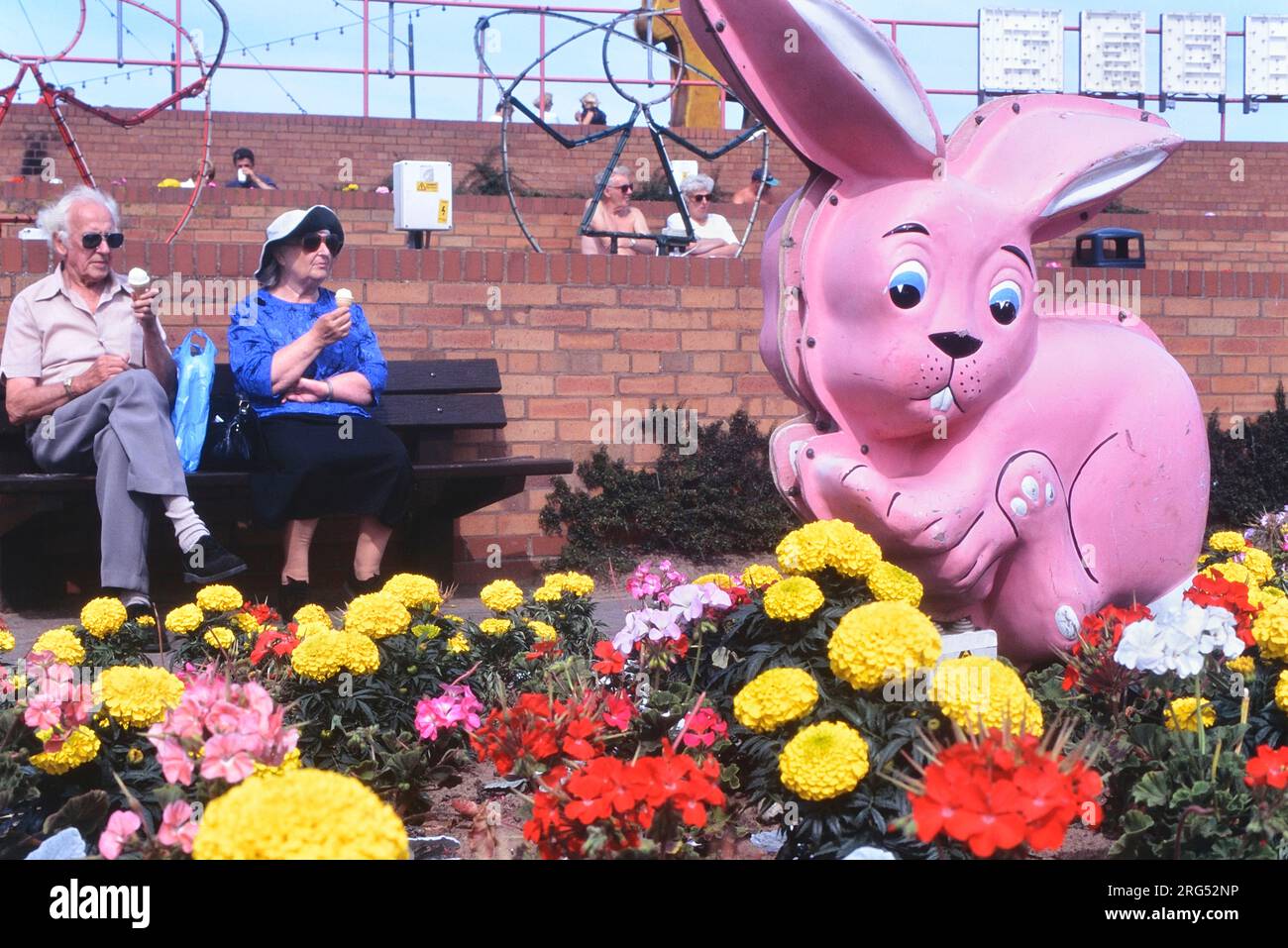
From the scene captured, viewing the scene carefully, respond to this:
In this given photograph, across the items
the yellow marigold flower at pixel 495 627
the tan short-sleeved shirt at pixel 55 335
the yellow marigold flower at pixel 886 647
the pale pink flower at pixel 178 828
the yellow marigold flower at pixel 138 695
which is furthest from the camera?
the tan short-sleeved shirt at pixel 55 335

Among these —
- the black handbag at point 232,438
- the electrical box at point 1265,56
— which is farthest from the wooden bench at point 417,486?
the electrical box at point 1265,56

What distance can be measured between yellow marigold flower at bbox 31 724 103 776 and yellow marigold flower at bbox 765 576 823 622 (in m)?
1.22

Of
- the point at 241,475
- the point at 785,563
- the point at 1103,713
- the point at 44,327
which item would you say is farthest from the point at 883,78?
the point at 44,327

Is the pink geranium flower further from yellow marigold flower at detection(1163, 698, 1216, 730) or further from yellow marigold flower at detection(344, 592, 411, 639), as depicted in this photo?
yellow marigold flower at detection(1163, 698, 1216, 730)

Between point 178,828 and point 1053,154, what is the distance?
8.14 ft

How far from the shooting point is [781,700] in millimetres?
2225

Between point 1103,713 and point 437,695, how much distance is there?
1411mm

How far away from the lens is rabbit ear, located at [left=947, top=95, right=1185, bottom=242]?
318 centimetres

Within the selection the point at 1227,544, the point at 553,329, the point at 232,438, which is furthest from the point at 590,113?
the point at 1227,544

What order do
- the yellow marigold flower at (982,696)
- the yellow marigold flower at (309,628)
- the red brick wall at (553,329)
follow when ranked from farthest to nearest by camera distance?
the red brick wall at (553,329) → the yellow marigold flower at (309,628) → the yellow marigold flower at (982,696)

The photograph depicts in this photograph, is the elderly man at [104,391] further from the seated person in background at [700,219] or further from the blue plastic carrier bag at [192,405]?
the seated person in background at [700,219]

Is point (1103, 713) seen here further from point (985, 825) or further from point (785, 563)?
point (985, 825)

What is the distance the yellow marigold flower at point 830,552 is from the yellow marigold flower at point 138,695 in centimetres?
116

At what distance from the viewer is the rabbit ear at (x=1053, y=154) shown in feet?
10.4
